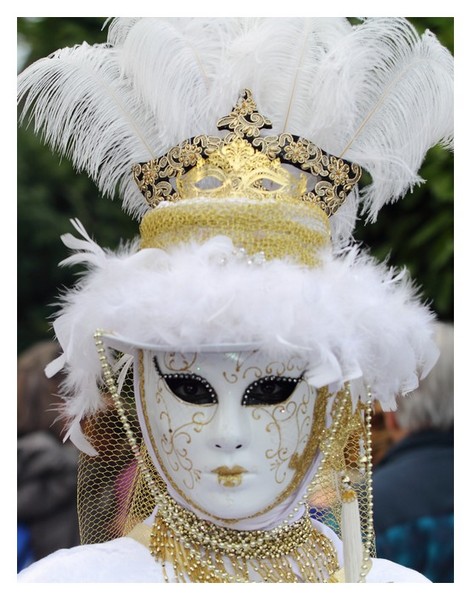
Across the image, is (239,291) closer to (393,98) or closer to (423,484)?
(393,98)

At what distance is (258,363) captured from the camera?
2129 millimetres

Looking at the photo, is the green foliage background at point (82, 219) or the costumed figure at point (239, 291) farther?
the green foliage background at point (82, 219)

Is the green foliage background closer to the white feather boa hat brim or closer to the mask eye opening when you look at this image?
the white feather boa hat brim

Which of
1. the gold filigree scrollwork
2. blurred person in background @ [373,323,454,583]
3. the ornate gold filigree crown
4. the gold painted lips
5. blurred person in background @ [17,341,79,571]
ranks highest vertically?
the gold filigree scrollwork

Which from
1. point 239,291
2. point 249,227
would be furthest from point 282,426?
point 249,227

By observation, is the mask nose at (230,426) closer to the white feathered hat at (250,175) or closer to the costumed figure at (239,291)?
the costumed figure at (239,291)

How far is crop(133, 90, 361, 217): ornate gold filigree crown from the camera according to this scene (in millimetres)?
2324

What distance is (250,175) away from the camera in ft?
7.61

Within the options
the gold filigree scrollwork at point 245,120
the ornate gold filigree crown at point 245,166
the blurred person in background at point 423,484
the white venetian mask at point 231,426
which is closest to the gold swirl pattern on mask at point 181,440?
the white venetian mask at point 231,426

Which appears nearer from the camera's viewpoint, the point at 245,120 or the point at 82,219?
the point at 245,120

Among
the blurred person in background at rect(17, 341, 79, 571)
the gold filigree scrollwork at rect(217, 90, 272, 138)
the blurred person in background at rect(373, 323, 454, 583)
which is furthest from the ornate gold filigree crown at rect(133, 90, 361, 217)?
the blurred person in background at rect(17, 341, 79, 571)

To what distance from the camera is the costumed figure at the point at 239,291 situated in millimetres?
2092

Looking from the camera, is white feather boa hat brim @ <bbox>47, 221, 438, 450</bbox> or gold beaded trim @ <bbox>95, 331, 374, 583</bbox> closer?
white feather boa hat brim @ <bbox>47, 221, 438, 450</bbox>

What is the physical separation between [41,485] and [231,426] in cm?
203
